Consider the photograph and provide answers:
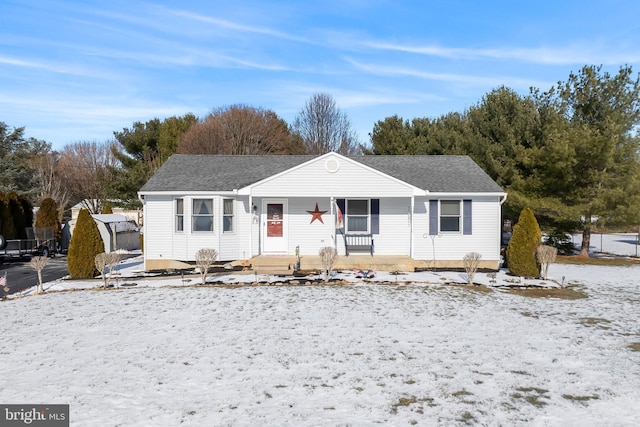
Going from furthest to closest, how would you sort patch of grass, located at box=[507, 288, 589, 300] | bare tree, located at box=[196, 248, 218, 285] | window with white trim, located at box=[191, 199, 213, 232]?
window with white trim, located at box=[191, 199, 213, 232], bare tree, located at box=[196, 248, 218, 285], patch of grass, located at box=[507, 288, 589, 300]

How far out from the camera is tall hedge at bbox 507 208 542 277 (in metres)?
15.7

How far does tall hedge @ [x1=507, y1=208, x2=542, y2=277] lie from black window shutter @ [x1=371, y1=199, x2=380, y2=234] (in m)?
5.12

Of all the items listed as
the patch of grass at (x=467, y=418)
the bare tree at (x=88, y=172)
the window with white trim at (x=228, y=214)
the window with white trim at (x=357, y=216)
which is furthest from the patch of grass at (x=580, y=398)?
the bare tree at (x=88, y=172)

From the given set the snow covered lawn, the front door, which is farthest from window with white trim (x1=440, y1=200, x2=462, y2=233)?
the front door

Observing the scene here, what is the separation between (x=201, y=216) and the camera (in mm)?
17500

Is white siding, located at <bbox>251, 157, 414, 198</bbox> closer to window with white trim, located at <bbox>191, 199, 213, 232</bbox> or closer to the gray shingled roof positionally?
the gray shingled roof

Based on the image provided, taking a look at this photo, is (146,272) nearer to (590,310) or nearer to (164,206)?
(164,206)

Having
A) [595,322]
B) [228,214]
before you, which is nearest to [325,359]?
[595,322]

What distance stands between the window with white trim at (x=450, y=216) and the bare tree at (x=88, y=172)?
35.7m

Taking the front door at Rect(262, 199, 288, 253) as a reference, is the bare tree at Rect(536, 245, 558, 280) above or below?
below

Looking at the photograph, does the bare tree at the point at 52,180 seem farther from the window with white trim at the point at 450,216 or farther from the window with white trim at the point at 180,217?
the window with white trim at the point at 450,216

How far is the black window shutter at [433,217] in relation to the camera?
17.7m

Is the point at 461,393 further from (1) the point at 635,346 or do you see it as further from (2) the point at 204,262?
(2) the point at 204,262

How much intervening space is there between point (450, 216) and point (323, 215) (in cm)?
510
